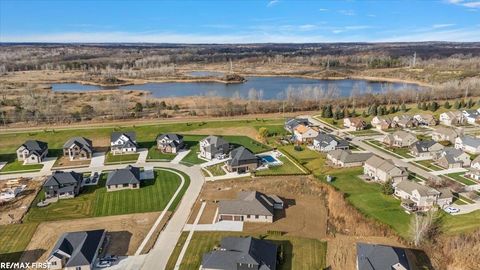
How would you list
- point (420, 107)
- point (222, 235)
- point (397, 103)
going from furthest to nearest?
point (397, 103)
point (420, 107)
point (222, 235)

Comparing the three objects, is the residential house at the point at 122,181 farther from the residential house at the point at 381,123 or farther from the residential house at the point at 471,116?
the residential house at the point at 471,116

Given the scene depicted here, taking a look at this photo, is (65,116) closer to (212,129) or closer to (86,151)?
(86,151)

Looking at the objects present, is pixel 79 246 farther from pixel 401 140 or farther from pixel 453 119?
pixel 453 119

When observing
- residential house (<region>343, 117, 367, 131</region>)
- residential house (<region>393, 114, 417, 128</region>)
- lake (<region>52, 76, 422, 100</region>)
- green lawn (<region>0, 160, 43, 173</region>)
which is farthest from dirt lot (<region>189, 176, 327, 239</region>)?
lake (<region>52, 76, 422, 100</region>)

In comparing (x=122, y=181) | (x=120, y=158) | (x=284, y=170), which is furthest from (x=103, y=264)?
(x=120, y=158)

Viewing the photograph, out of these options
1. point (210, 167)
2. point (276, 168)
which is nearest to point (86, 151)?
point (210, 167)

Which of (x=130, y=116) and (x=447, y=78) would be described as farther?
(x=447, y=78)
